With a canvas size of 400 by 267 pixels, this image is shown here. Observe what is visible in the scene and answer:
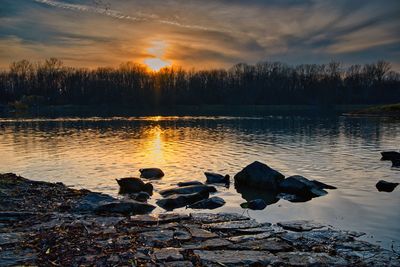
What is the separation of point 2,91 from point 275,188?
14646cm

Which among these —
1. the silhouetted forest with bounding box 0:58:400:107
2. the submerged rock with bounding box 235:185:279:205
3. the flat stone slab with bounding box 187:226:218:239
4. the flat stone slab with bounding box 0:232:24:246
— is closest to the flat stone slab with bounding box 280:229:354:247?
Answer: the flat stone slab with bounding box 187:226:218:239

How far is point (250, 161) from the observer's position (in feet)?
90.3

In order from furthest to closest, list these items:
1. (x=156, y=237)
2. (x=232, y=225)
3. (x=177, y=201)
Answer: (x=177, y=201) → (x=232, y=225) → (x=156, y=237)

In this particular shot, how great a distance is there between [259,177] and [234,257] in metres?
11.7

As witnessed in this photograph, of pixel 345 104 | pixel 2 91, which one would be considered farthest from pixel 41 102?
pixel 345 104

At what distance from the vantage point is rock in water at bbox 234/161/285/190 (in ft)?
62.8

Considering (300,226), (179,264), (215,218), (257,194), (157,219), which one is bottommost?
(257,194)

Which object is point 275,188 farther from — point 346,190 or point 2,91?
point 2,91

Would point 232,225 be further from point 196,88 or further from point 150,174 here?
point 196,88

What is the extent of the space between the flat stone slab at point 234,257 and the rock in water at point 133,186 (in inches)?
387

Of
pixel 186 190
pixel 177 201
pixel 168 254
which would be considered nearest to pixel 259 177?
pixel 186 190

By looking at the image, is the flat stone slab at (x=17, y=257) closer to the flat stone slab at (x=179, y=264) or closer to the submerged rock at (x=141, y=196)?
the flat stone slab at (x=179, y=264)

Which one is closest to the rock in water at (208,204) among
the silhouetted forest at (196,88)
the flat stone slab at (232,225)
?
the flat stone slab at (232,225)

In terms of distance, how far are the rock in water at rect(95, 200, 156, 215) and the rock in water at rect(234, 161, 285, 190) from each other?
7.34 metres
